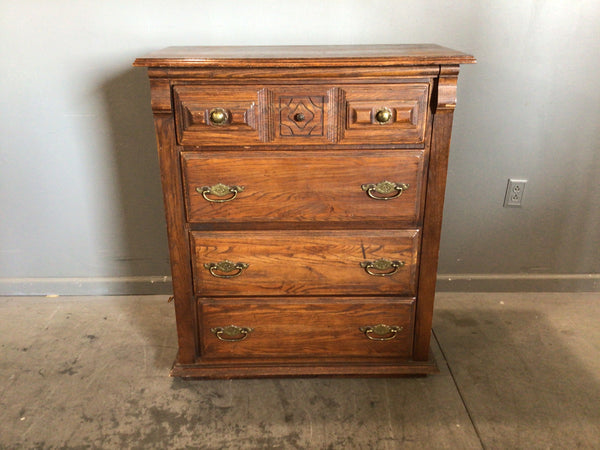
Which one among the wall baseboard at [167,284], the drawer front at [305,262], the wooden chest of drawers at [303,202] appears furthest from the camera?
the wall baseboard at [167,284]

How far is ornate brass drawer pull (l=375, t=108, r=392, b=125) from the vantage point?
140 centimetres

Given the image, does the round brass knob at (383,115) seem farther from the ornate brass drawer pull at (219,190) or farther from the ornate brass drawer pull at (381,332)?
the ornate brass drawer pull at (381,332)

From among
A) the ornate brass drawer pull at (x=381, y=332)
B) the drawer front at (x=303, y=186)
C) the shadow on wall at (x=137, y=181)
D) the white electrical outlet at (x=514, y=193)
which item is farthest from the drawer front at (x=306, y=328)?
the white electrical outlet at (x=514, y=193)

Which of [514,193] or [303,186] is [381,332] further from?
[514,193]

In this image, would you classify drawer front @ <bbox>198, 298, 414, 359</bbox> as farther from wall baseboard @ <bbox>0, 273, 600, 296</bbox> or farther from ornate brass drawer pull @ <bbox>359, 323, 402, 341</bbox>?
wall baseboard @ <bbox>0, 273, 600, 296</bbox>

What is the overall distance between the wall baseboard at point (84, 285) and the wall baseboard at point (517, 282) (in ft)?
4.18

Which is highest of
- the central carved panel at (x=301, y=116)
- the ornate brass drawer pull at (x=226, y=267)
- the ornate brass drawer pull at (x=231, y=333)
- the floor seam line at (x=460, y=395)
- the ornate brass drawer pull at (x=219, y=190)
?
the central carved panel at (x=301, y=116)

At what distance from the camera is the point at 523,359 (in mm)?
1819

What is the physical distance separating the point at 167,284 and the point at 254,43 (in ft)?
3.57

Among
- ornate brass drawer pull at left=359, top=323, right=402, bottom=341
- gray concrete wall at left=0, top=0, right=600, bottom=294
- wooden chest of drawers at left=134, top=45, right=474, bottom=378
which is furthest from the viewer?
gray concrete wall at left=0, top=0, right=600, bottom=294

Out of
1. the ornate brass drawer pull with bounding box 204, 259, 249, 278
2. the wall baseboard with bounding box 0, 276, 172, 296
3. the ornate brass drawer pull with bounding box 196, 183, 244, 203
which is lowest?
the wall baseboard with bounding box 0, 276, 172, 296

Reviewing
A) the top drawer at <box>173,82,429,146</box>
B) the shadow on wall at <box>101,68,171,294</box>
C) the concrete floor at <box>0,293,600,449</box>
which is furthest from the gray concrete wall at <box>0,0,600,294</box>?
the top drawer at <box>173,82,429,146</box>

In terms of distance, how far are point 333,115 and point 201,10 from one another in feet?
2.63

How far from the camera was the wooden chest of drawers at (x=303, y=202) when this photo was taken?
1.39m
